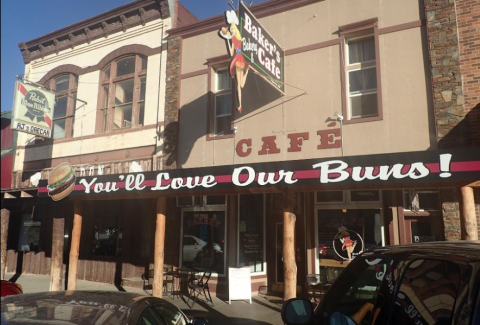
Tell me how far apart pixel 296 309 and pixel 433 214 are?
6.79m

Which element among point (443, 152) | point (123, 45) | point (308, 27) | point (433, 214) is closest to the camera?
point (443, 152)

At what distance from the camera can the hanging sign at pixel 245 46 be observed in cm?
778

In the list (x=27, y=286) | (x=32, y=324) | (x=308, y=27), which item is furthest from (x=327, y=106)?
(x=27, y=286)

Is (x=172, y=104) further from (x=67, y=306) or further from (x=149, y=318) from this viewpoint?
(x=67, y=306)

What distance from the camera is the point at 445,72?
836 centimetres

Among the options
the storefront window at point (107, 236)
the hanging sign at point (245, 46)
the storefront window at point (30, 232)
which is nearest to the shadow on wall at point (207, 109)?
the hanging sign at point (245, 46)

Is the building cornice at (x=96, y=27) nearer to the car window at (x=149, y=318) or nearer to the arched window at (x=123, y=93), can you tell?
the arched window at (x=123, y=93)

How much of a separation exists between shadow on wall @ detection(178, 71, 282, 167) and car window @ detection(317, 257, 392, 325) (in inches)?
294

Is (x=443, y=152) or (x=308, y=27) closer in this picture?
(x=443, y=152)

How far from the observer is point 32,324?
7.97ft

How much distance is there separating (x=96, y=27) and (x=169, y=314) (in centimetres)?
1316

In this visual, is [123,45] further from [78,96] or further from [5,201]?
[5,201]

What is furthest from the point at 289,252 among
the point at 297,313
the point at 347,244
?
the point at 297,313

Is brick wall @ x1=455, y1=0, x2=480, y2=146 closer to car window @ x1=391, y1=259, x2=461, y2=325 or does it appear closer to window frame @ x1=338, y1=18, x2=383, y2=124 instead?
window frame @ x1=338, y1=18, x2=383, y2=124
